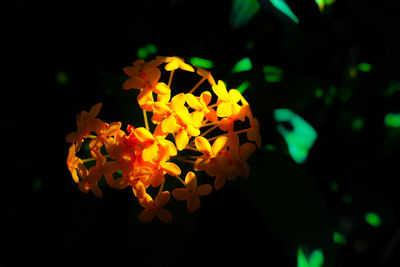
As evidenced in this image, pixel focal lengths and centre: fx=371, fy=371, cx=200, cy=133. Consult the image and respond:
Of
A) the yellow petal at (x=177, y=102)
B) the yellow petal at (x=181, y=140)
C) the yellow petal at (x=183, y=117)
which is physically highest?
the yellow petal at (x=177, y=102)

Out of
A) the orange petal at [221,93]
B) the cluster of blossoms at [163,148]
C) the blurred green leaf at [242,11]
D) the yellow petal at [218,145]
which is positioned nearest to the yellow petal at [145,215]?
the cluster of blossoms at [163,148]

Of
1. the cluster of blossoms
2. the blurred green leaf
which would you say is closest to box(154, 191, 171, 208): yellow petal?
the cluster of blossoms

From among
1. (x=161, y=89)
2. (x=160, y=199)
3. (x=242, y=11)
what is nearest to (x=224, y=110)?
(x=161, y=89)

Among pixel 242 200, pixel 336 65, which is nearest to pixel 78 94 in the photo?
pixel 242 200

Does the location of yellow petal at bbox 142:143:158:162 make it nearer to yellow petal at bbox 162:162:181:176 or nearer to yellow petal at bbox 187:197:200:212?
yellow petal at bbox 162:162:181:176

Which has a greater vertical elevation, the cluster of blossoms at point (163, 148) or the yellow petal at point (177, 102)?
the yellow petal at point (177, 102)

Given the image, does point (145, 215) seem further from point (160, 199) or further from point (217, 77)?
point (217, 77)

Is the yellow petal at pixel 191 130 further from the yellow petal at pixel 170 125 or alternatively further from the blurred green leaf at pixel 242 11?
the blurred green leaf at pixel 242 11

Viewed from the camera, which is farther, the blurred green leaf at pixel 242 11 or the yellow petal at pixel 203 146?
the blurred green leaf at pixel 242 11
